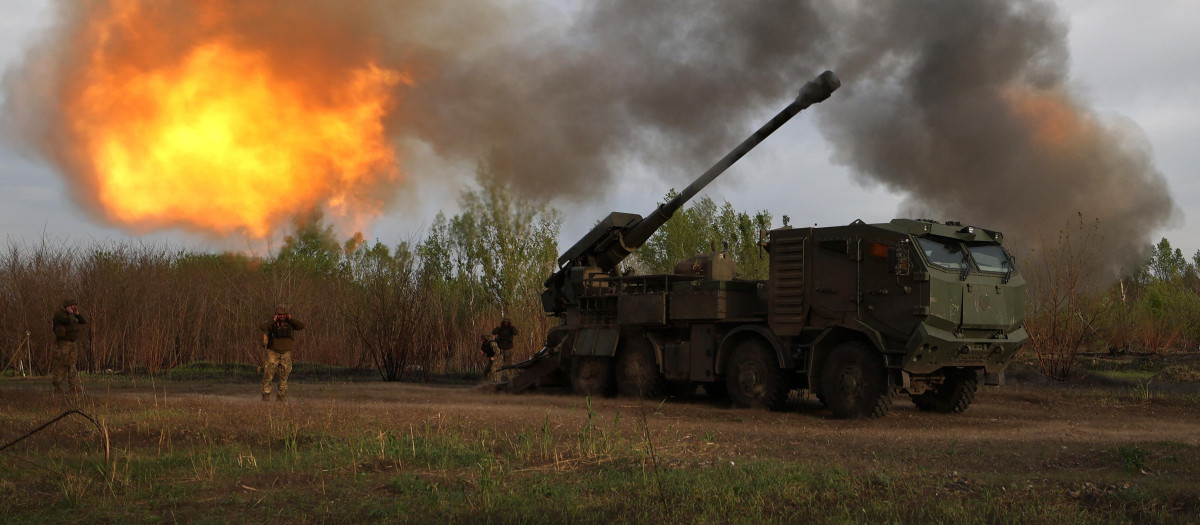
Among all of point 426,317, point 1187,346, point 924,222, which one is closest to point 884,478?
point 924,222

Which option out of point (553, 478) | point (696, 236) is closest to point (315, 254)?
point (696, 236)

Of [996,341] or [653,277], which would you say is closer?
[996,341]

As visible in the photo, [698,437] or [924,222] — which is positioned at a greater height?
[924,222]

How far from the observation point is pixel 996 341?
45.7ft

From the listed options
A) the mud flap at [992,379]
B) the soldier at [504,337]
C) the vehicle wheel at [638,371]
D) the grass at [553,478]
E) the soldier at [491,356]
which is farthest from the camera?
the soldier at [504,337]

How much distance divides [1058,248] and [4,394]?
2036 centimetres

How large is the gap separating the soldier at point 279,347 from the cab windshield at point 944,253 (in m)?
9.85

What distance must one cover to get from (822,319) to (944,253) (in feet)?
6.39

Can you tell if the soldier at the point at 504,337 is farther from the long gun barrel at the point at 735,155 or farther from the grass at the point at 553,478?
the grass at the point at 553,478

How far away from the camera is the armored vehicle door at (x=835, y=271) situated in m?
14.1

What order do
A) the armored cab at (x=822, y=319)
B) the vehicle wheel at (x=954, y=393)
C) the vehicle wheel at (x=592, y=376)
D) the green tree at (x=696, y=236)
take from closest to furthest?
the armored cab at (x=822, y=319) < the vehicle wheel at (x=954, y=393) < the vehicle wheel at (x=592, y=376) < the green tree at (x=696, y=236)

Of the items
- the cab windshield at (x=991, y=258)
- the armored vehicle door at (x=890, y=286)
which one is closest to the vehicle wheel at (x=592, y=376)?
the armored vehicle door at (x=890, y=286)

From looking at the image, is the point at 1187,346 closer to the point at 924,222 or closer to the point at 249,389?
the point at 924,222

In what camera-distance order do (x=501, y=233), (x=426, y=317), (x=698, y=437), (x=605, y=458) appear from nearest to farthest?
(x=605, y=458)
(x=698, y=437)
(x=426, y=317)
(x=501, y=233)
